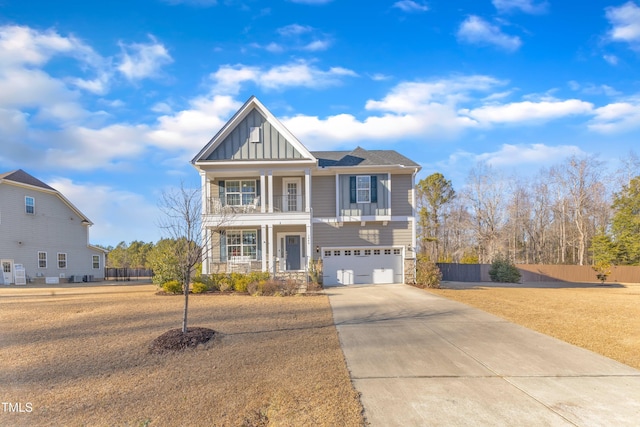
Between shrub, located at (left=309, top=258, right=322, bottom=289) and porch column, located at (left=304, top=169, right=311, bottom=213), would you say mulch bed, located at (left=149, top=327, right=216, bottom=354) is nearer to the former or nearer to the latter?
shrub, located at (left=309, top=258, right=322, bottom=289)

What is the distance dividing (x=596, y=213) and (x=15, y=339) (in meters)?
48.1

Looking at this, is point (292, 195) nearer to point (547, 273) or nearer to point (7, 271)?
point (7, 271)

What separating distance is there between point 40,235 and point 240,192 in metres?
17.8

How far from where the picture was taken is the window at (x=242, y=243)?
21469mm

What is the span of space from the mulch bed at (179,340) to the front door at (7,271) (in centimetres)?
2520

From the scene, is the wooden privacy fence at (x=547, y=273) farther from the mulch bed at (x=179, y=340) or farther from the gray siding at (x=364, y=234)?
the mulch bed at (x=179, y=340)

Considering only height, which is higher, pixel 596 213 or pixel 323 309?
pixel 596 213

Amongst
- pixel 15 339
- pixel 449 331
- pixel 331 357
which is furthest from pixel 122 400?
pixel 449 331

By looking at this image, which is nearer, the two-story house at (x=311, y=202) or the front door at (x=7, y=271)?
the two-story house at (x=311, y=202)

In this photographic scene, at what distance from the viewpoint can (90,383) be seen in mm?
5852

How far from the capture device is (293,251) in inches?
880

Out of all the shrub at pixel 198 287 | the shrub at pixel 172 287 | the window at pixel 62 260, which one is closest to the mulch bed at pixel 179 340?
the shrub at pixel 198 287

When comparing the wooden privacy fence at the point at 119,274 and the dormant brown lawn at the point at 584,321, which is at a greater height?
the dormant brown lawn at the point at 584,321

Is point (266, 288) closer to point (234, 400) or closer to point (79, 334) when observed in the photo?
point (79, 334)
